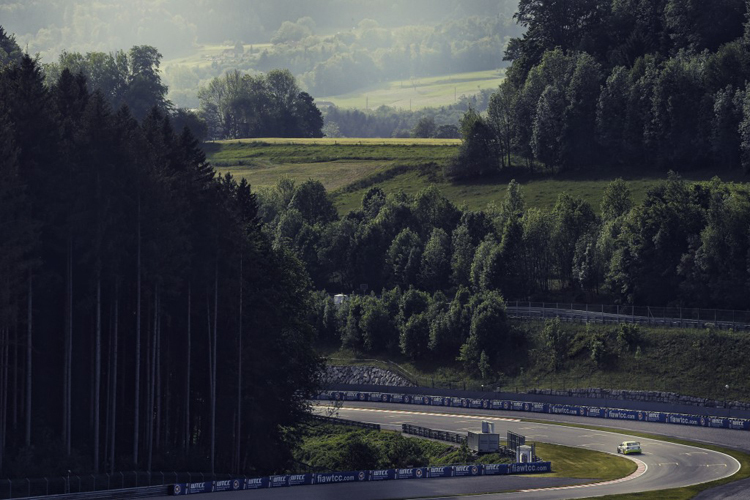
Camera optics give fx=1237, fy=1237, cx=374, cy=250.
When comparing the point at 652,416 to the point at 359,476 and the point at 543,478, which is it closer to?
the point at 543,478

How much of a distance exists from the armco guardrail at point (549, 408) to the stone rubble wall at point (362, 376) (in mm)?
5164

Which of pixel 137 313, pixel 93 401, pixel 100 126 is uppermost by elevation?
pixel 100 126

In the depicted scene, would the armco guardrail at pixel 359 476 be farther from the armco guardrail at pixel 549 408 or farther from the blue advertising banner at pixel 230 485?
the armco guardrail at pixel 549 408

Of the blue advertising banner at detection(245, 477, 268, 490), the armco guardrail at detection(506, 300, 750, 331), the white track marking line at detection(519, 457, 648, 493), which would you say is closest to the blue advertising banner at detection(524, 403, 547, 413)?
the armco guardrail at detection(506, 300, 750, 331)

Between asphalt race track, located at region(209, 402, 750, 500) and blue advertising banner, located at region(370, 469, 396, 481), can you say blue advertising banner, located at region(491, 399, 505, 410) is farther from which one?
blue advertising banner, located at region(370, 469, 396, 481)

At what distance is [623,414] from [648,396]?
4.73 meters

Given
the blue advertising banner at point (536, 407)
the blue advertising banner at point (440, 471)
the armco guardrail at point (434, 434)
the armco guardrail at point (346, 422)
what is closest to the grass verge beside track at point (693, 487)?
the armco guardrail at point (434, 434)

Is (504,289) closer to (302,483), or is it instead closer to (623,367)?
(623,367)

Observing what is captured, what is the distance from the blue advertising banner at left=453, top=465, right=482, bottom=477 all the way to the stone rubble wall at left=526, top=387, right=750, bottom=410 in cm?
3588

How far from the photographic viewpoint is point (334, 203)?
195625 millimetres

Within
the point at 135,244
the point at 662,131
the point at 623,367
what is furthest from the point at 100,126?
the point at 662,131

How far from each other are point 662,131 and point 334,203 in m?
54.7

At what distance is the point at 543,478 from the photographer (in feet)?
281

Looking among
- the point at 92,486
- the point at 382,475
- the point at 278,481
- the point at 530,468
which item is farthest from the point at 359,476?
the point at 92,486
